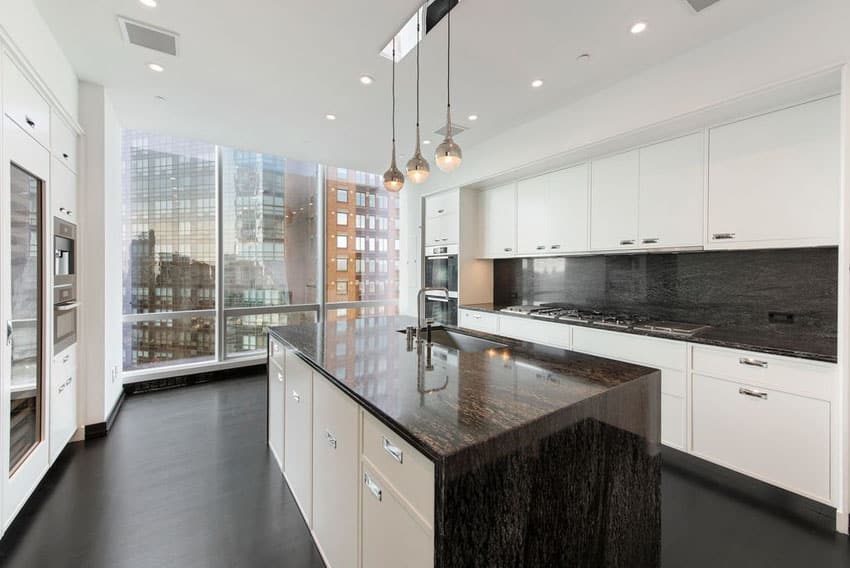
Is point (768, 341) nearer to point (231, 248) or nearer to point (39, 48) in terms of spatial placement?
point (39, 48)

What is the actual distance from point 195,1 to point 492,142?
2801 mm

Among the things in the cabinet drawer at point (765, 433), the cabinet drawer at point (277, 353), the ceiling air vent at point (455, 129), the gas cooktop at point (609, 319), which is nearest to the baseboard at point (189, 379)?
the cabinet drawer at point (277, 353)

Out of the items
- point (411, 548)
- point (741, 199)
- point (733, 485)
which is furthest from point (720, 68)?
point (411, 548)

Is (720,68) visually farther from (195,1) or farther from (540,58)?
(195,1)

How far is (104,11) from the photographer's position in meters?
2.04

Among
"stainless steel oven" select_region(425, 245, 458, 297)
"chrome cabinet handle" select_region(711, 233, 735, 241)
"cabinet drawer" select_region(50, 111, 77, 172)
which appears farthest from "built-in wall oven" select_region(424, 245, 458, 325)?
"cabinet drawer" select_region(50, 111, 77, 172)

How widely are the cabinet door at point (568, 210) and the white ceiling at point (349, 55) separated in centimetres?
66

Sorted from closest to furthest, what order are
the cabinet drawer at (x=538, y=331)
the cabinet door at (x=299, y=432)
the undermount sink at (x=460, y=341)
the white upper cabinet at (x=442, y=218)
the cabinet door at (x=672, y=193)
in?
the cabinet door at (x=299, y=432) → the undermount sink at (x=460, y=341) → the cabinet door at (x=672, y=193) → the cabinet drawer at (x=538, y=331) → the white upper cabinet at (x=442, y=218)

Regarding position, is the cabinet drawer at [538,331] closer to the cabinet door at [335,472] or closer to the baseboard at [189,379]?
the cabinet door at [335,472]

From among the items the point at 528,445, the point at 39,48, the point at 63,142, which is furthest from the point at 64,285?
the point at 528,445

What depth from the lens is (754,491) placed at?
2158mm

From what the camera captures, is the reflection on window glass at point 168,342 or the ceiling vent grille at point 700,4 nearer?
the ceiling vent grille at point 700,4

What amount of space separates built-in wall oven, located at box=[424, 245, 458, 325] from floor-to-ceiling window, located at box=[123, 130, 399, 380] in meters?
1.19

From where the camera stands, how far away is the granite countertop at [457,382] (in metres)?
0.97
